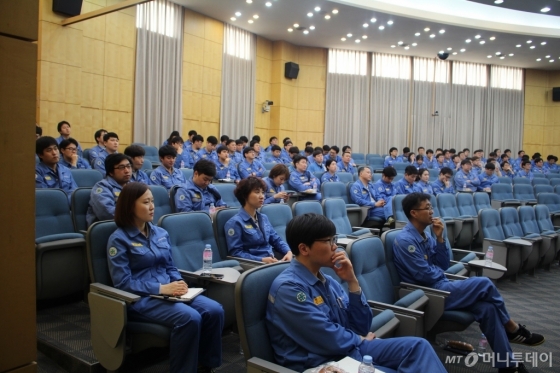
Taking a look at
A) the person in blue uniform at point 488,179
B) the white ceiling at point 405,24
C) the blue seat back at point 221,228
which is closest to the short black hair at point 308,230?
the blue seat back at point 221,228

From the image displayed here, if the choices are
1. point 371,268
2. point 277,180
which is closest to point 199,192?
point 277,180

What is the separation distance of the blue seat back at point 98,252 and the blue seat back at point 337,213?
280cm

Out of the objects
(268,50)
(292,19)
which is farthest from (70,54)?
(268,50)

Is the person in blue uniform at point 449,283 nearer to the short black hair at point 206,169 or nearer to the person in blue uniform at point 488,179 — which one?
the short black hair at point 206,169

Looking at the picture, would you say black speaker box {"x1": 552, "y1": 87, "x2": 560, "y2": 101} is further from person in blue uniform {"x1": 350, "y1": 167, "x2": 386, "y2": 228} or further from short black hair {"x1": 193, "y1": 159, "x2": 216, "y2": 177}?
short black hair {"x1": 193, "y1": 159, "x2": 216, "y2": 177}

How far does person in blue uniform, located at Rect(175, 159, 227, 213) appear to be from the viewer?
14.3 ft

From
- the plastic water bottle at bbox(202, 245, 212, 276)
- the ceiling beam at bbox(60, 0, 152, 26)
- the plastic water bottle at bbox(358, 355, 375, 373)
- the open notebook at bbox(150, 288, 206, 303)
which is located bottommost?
the plastic water bottle at bbox(358, 355, 375, 373)

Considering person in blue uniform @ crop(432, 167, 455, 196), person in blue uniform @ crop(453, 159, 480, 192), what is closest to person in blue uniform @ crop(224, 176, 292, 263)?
person in blue uniform @ crop(432, 167, 455, 196)

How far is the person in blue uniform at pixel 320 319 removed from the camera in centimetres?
186

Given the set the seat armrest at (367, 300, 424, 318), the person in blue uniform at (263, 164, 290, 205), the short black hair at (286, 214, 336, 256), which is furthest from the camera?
the person in blue uniform at (263, 164, 290, 205)

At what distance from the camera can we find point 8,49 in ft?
3.63

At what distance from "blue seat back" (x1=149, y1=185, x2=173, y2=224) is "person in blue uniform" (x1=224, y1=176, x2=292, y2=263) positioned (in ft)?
3.66

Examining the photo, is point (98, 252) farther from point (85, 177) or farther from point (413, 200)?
point (85, 177)

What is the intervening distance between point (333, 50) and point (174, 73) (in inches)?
266
